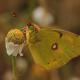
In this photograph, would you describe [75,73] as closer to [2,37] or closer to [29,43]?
[2,37]

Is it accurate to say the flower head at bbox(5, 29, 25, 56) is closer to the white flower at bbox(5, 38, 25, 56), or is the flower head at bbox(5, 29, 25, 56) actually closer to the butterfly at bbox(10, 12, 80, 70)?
the white flower at bbox(5, 38, 25, 56)

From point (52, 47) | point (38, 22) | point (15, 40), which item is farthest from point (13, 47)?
point (38, 22)

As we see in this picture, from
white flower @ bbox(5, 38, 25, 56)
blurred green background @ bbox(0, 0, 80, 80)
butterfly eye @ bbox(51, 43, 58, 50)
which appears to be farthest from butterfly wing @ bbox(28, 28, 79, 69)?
blurred green background @ bbox(0, 0, 80, 80)

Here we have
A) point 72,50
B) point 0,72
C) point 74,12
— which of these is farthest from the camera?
point 74,12

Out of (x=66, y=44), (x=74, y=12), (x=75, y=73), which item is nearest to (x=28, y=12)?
(x=74, y=12)

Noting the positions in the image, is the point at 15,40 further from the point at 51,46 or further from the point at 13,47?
the point at 51,46

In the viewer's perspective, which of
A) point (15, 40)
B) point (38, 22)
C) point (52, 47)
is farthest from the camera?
point (38, 22)
